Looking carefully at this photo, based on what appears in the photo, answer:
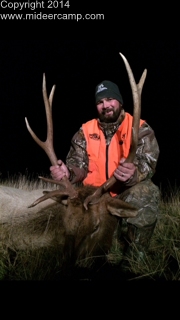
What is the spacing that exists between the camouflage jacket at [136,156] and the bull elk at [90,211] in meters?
0.32

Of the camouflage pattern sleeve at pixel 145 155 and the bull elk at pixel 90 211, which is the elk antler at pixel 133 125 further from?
the camouflage pattern sleeve at pixel 145 155

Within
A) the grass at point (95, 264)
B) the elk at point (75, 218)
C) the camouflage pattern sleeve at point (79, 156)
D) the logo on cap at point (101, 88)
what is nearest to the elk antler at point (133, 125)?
the elk at point (75, 218)

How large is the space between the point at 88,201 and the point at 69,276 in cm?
68

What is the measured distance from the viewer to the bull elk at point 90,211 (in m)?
3.72

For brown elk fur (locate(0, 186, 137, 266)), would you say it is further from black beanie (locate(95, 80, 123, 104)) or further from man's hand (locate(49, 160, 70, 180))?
black beanie (locate(95, 80, 123, 104))

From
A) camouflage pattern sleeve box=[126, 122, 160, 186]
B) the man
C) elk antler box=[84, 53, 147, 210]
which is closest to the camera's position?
elk antler box=[84, 53, 147, 210]

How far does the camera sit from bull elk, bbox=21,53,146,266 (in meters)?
3.72

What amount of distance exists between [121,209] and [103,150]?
0.92m

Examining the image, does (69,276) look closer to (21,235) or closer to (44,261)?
(44,261)

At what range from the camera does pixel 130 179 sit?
4121mm

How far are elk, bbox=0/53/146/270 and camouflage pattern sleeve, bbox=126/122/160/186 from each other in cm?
44

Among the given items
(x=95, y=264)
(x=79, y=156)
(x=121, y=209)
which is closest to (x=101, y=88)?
(x=79, y=156)

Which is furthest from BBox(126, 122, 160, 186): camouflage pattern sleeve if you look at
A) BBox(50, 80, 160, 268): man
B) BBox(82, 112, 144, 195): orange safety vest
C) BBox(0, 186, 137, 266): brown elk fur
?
BBox(0, 186, 137, 266): brown elk fur

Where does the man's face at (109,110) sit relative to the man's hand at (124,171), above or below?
above
